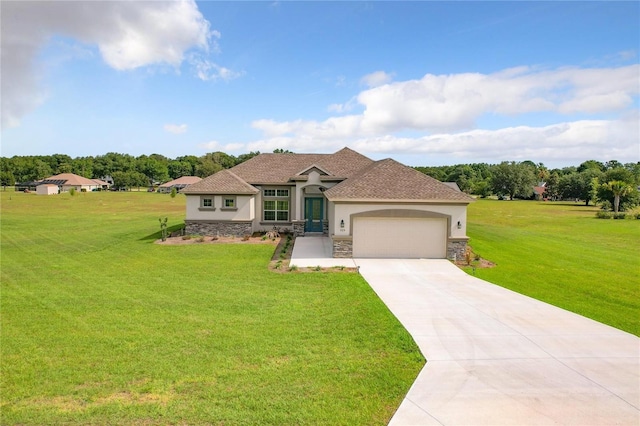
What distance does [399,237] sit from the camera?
1802 centimetres

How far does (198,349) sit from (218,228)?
628 inches

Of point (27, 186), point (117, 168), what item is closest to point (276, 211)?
point (27, 186)

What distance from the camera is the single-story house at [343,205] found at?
17.9m

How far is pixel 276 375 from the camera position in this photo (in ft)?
21.9

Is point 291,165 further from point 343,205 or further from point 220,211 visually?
point 343,205

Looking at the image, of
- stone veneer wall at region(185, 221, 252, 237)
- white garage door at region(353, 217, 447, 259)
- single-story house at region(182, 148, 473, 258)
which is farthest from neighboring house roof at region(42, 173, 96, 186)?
white garage door at region(353, 217, 447, 259)

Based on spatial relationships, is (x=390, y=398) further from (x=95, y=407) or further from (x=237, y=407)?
(x=95, y=407)

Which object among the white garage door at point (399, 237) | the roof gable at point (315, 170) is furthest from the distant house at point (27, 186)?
the white garage door at point (399, 237)

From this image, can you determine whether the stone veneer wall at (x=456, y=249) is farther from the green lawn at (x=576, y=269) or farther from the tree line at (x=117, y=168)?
the tree line at (x=117, y=168)

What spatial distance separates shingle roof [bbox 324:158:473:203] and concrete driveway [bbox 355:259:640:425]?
21.8ft

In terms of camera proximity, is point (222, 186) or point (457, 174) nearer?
point (222, 186)

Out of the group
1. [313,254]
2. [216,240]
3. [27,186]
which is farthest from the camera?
[27,186]

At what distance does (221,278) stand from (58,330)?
18.7ft

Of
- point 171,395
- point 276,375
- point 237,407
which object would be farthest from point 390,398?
point 171,395
